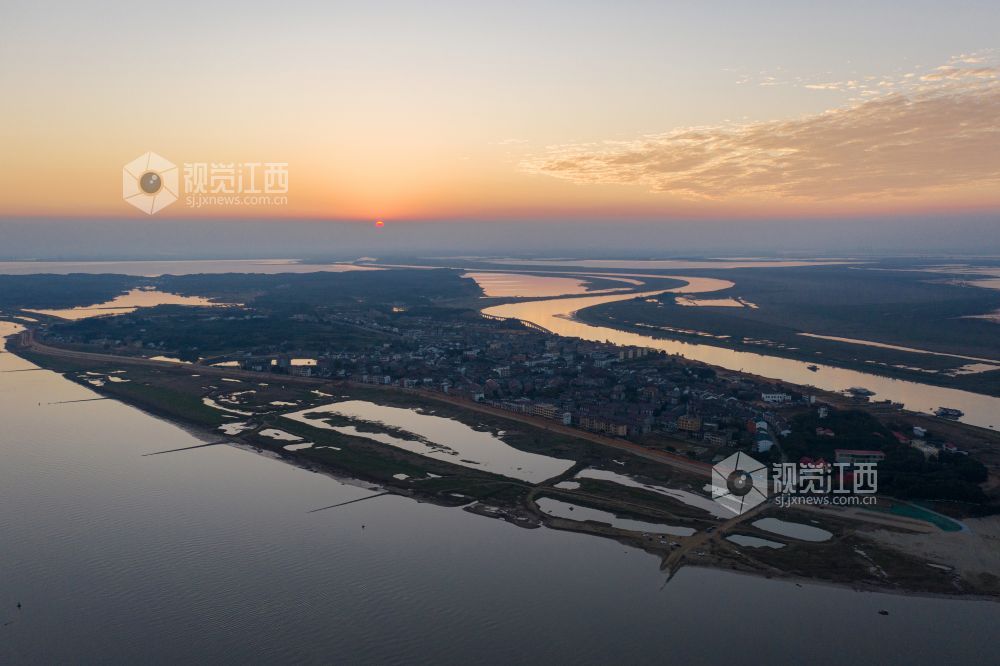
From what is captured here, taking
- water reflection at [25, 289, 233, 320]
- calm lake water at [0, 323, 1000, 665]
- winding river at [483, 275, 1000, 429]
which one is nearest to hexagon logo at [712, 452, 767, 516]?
calm lake water at [0, 323, 1000, 665]

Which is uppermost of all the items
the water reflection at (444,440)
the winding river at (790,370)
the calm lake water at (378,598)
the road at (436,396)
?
the winding river at (790,370)

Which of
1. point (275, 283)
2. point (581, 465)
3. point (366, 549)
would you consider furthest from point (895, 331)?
point (275, 283)

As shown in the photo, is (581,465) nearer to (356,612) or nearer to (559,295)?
(356,612)

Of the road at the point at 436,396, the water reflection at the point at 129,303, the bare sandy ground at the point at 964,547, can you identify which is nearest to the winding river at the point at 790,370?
→ the bare sandy ground at the point at 964,547

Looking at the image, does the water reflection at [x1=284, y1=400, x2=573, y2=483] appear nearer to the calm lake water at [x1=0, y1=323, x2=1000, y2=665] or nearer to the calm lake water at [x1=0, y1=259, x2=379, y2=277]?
the calm lake water at [x1=0, y1=323, x2=1000, y2=665]

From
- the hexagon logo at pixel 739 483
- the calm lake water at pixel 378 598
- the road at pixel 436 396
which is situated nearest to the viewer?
the calm lake water at pixel 378 598

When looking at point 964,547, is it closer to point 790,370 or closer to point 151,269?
point 790,370

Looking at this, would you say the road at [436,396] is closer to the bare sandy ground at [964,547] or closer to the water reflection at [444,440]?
the water reflection at [444,440]
